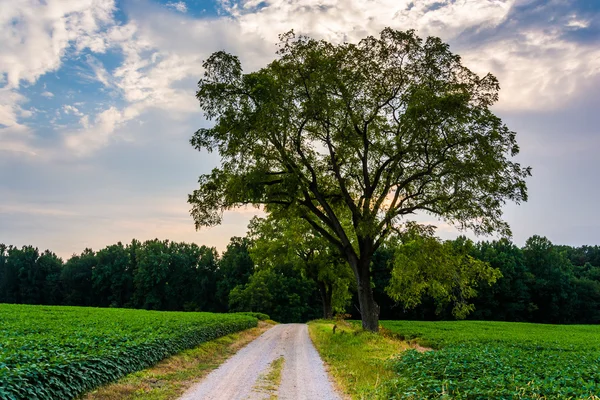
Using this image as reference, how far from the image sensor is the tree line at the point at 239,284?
7375 centimetres

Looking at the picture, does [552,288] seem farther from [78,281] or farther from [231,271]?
[78,281]

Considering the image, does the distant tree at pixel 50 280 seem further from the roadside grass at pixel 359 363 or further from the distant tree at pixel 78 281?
the roadside grass at pixel 359 363

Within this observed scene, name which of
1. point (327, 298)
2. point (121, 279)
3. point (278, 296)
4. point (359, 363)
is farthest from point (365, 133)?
point (121, 279)

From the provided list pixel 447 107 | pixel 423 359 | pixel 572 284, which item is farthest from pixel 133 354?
pixel 572 284

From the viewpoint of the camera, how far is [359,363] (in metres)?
12.7

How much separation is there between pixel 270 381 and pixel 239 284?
69471 millimetres

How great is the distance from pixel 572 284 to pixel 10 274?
113 m

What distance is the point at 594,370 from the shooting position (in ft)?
36.4

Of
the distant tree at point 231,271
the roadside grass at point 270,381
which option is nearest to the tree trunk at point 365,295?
the roadside grass at point 270,381

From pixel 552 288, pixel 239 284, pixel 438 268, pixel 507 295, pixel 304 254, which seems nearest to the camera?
pixel 438 268

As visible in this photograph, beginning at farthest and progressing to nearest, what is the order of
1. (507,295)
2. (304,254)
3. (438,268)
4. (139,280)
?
(139,280) < (507,295) < (304,254) < (438,268)

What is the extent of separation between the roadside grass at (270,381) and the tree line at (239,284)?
182 ft

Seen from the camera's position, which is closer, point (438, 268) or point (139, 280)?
point (438, 268)

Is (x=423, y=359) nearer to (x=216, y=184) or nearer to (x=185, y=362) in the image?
(x=185, y=362)
